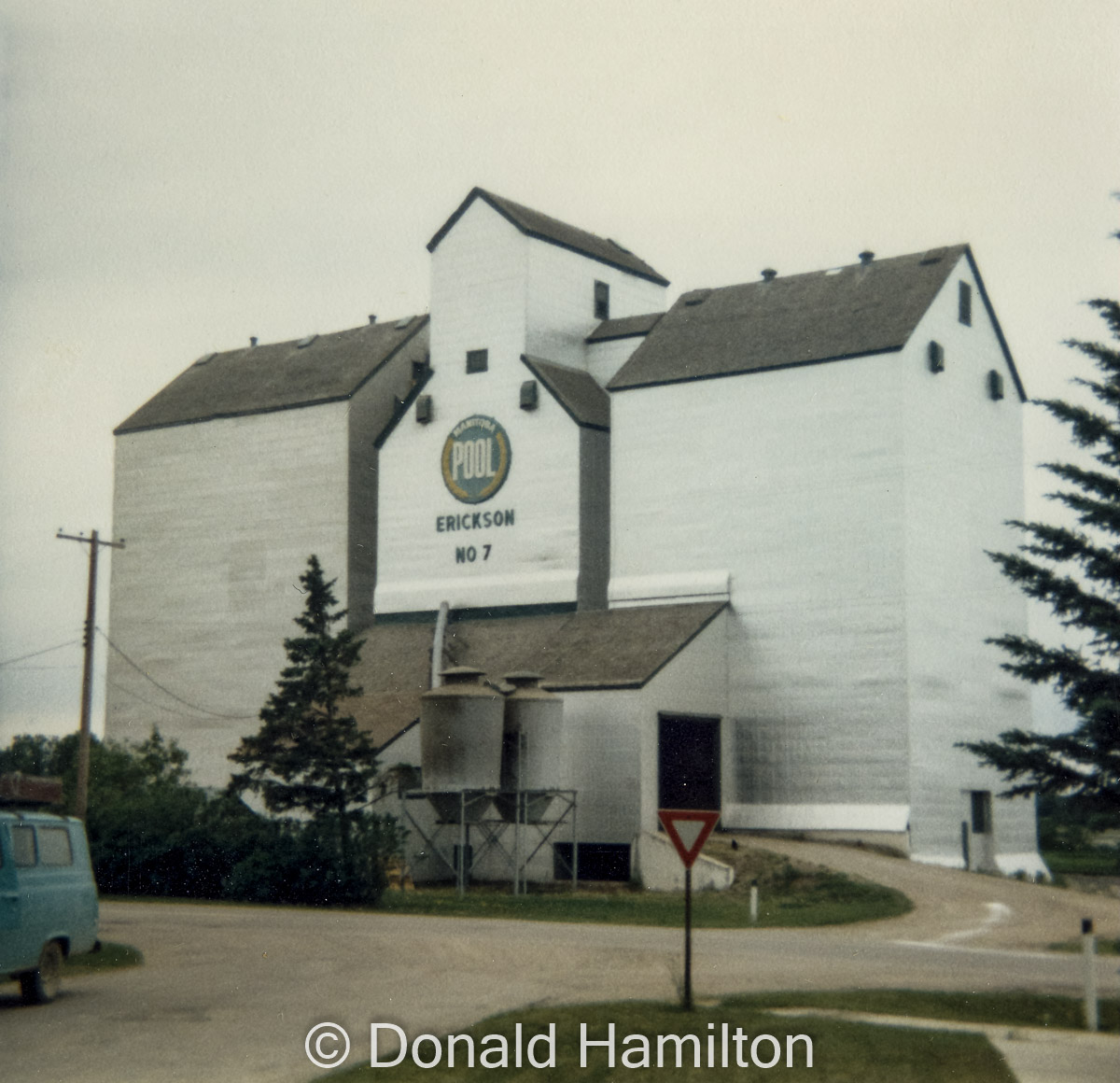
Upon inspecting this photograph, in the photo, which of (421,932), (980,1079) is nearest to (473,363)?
(421,932)

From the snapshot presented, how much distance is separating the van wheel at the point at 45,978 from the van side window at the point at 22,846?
109 cm

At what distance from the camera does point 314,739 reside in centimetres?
4419

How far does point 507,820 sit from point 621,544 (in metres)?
10.9

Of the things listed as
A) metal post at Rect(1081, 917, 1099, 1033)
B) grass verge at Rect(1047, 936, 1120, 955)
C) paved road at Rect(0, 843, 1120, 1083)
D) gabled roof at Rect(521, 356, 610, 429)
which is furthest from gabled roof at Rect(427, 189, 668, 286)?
metal post at Rect(1081, 917, 1099, 1033)

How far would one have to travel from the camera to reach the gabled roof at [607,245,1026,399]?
1997 inches

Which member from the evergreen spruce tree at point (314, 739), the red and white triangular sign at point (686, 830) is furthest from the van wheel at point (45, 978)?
the evergreen spruce tree at point (314, 739)

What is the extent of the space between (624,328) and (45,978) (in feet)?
132

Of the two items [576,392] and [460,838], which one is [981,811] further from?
[576,392]

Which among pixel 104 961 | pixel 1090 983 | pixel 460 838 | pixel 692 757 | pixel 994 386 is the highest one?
pixel 994 386

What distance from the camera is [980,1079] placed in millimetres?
15344

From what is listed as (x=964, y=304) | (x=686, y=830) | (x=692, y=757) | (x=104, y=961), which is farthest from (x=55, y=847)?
(x=964, y=304)

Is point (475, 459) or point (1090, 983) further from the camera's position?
point (475, 459)

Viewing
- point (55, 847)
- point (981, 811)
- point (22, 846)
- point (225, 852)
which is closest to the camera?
point (22, 846)

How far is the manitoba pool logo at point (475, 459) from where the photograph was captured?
5634cm
